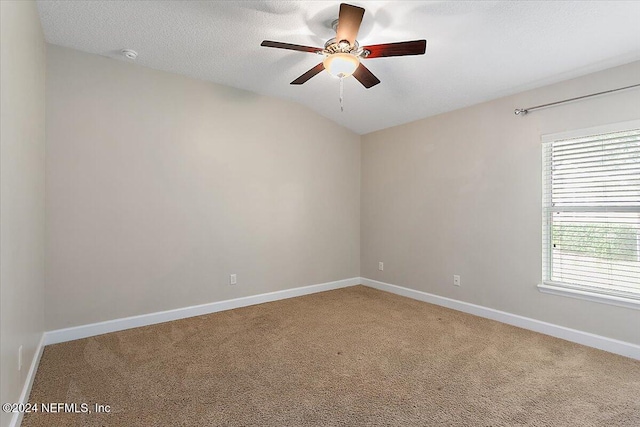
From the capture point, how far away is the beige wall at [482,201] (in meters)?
2.95

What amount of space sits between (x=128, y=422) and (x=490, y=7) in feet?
11.3

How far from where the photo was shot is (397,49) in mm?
2279

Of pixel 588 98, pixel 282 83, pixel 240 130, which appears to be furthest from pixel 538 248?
pixel 240 130

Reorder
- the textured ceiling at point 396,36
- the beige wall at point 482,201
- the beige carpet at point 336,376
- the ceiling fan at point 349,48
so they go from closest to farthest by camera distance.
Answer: the beige carpet at point 336,376 < the ceiling fan at point 349,48 < the textured ceiling at point 396,36 < the beige wall at point 482,201

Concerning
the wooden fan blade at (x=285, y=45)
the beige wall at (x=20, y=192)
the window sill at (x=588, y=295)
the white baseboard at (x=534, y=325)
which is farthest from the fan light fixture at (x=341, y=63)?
the white baseboard at (x=534, y=325)

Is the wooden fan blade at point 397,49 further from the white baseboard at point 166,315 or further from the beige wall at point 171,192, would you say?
the white baseboard at point 166,315

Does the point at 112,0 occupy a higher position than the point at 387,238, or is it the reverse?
the point at 112,0

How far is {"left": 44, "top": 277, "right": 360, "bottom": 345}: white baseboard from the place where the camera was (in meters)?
2.96

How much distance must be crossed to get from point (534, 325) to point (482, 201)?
135cm

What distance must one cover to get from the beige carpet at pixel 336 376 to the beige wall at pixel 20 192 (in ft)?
1.53

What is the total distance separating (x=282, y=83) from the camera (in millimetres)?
3832

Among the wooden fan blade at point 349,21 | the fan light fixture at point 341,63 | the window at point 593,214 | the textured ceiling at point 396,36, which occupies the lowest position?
the window at point 593,214

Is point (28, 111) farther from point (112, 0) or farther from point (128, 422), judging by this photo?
point (128, 422)

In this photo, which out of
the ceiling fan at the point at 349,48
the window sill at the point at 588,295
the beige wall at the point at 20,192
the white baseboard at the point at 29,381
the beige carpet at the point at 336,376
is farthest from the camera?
the window sill at the point at 588,295
